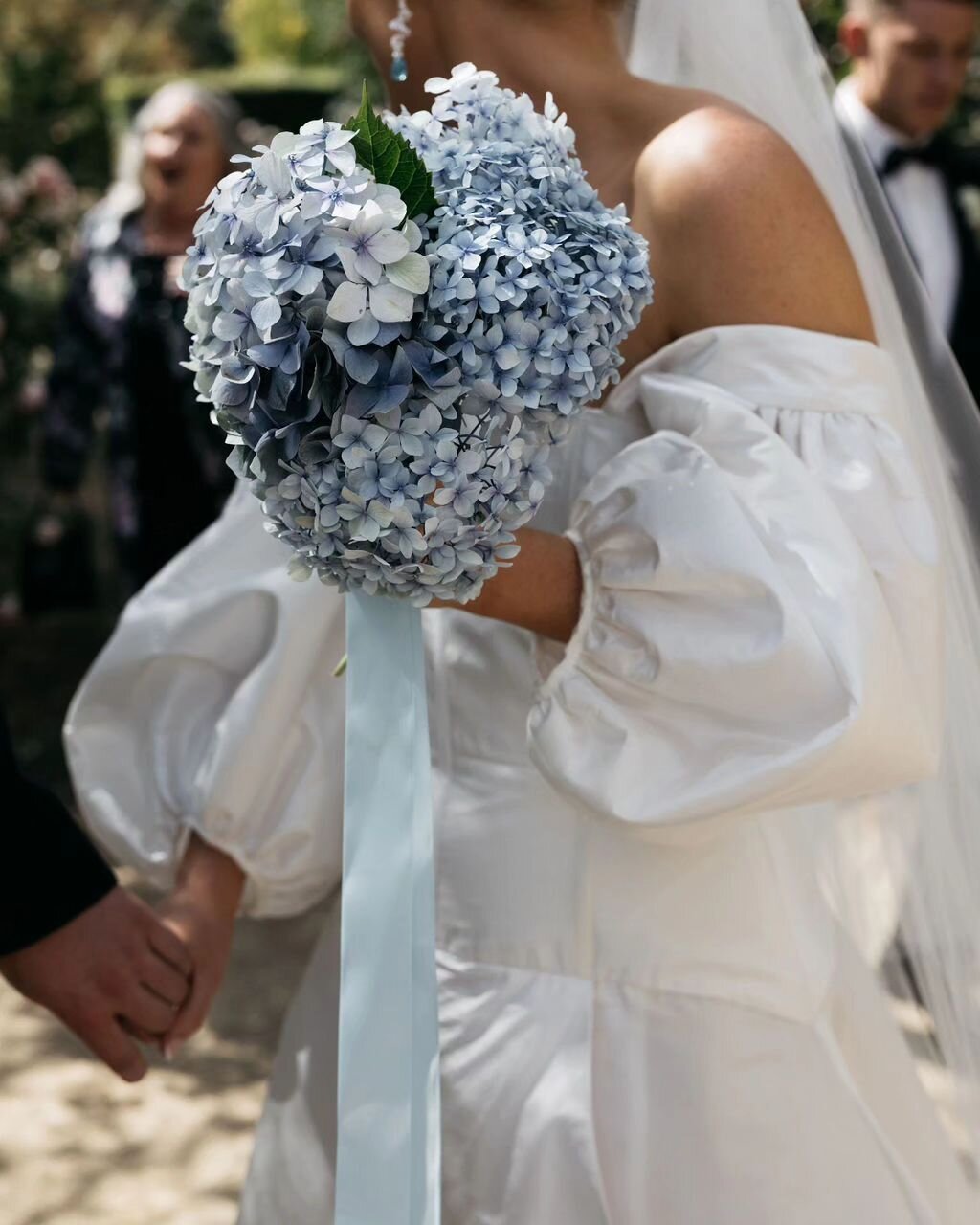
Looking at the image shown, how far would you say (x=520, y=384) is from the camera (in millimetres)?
1334

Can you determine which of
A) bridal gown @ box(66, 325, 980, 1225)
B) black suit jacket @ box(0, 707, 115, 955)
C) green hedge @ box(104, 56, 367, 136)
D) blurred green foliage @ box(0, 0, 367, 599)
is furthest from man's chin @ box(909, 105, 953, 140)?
green hedge @ box(104, 56, 367, 136)

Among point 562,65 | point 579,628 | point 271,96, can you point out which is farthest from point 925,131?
point 271,96

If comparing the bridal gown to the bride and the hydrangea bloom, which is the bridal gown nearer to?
the bride

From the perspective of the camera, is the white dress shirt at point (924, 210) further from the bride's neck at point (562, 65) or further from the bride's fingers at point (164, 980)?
the bride's fingers at point (164, 980)

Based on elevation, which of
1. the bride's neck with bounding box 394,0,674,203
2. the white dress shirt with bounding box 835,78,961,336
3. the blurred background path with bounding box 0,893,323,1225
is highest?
the bride's neck with bounding box 394,0,674,203

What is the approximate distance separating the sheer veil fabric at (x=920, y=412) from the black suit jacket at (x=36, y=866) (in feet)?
3.19

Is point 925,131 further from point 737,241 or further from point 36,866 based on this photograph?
point 36,866

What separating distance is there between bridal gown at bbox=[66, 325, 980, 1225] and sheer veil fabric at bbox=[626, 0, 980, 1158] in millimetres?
165

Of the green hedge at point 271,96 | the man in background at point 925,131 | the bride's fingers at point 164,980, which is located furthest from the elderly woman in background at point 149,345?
the green hedge at point 271,96

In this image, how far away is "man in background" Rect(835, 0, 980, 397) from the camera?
467 centimetres

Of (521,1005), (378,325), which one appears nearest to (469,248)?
(378,325)

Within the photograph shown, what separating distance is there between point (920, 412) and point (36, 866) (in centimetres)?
125

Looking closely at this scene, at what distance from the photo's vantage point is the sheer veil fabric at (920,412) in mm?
1896

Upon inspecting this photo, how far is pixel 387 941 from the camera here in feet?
5.00
